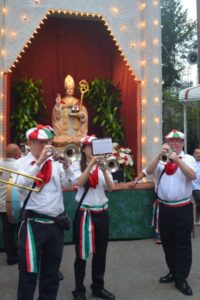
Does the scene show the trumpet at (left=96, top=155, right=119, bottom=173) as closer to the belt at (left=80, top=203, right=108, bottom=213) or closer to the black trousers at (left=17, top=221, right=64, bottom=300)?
the belt at (left=80, top=203, right=108, bottom=213)

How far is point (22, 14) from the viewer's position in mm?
7742

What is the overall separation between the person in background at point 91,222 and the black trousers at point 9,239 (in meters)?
1.84

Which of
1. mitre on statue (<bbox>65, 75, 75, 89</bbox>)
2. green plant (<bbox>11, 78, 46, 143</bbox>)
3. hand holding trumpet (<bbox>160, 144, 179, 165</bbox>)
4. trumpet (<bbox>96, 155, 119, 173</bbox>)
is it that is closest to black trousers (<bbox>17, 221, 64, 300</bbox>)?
trumpet (<bbox>96, 155, 119, 173</bbox>)

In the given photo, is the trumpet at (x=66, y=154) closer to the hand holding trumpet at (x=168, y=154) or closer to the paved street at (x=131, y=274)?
the hand holding trumpet at (x=168, y=154)

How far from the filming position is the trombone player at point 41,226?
389 centimetres

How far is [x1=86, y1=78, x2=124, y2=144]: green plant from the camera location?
9.43m

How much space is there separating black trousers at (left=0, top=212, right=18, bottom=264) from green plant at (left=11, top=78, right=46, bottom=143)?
2.78 m

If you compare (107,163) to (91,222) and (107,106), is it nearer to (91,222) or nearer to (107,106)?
(91,222)

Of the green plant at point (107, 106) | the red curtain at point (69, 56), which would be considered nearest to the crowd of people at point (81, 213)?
the green plant at point (107, 106)

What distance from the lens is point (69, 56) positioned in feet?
33.7

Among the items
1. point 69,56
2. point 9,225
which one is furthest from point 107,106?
point 9,225

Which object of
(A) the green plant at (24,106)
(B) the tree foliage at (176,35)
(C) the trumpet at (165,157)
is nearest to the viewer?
(C) the trumpet at (165,157)

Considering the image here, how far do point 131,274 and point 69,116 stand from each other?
14.6 ft

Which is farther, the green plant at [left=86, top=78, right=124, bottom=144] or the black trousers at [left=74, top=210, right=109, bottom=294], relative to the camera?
the green plant at [left=86, top=78, right=124, bottom=144]
